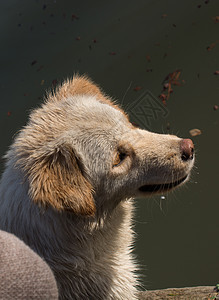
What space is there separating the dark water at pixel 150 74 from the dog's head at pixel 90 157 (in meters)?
1.36

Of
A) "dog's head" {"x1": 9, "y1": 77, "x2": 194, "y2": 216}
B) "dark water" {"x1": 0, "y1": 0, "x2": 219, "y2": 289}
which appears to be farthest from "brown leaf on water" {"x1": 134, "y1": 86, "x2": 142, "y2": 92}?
"dog's head" {"x1": 9, "y1": 77, "x2": 194, "y2": 216}

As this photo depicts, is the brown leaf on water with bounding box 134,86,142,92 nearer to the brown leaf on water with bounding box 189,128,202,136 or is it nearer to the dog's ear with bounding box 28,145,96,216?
the brown leaf on water with bounding box 189,128,202,136

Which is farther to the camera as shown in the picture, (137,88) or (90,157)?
(137,88)

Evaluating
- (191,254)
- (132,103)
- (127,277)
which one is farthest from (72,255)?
(132,103)

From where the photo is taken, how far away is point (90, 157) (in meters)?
2.20

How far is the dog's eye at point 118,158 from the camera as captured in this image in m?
2.24

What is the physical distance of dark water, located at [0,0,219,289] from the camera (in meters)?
3.58

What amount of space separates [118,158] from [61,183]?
458mm

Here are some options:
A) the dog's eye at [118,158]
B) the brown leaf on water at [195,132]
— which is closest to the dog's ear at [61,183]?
the dog's eye at [118,158]

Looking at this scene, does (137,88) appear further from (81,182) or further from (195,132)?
(81,182)

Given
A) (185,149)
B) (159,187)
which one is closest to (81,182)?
(159,187)

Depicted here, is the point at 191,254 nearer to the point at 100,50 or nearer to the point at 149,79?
the point at 149,79

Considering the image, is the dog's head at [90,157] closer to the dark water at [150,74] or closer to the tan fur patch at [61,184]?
the tan fur patch at [61,184]

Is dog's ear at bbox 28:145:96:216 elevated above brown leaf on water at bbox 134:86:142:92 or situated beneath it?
situated beneath
